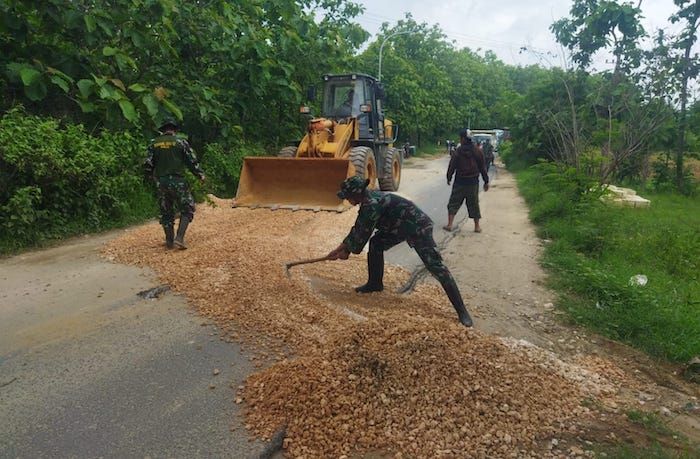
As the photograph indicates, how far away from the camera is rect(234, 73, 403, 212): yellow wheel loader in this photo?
8.78m

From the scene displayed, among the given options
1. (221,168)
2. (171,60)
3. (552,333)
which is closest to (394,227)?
(552,333)

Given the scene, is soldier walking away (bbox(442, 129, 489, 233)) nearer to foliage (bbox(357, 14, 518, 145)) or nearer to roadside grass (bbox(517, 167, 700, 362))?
roadside grass (bbox(517, 167, 700, 362))

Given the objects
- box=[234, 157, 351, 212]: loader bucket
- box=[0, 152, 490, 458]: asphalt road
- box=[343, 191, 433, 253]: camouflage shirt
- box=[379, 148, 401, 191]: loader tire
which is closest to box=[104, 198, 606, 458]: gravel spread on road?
box=[0, 152, 490, 458]: asphalt road

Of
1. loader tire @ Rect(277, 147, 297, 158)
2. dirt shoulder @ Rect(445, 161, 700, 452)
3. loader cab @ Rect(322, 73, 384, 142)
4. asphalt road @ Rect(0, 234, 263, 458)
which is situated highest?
loader cab @ Rect(322, 73, 384, 142)

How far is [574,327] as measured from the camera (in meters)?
4.45

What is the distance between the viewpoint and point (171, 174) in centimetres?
606

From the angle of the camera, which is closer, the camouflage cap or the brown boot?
the camouflage cap

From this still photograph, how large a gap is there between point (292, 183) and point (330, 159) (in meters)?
0.82

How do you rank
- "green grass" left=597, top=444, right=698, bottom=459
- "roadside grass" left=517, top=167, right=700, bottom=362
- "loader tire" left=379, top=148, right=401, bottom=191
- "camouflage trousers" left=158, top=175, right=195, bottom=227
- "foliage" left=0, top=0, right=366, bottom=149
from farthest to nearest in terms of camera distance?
"loader tire" left=379, top=148, right=401, bottom=191, "foliage" left=0, top=0, right=366, bottom=149, "camouflage trousers" left=158, top=175, right=195, bottom=227, "roadside grass" left=517, top=167, right=700, bottom=362, "green grass" left=597, top=444, right=698, bottom=459

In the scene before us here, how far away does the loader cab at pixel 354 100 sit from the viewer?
11.1m

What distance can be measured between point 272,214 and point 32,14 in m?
4.39

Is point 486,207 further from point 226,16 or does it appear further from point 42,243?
point 42,243

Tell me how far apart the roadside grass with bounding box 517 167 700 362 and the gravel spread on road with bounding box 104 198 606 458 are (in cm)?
108

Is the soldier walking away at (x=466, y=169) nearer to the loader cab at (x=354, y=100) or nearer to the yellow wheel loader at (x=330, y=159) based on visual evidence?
the yellow wheel loader at (x=330, y=159)
